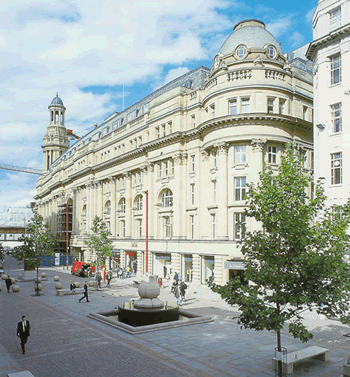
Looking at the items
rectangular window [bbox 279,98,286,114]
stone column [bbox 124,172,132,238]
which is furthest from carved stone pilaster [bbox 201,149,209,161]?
stone column [bbox 124,172,132,238]

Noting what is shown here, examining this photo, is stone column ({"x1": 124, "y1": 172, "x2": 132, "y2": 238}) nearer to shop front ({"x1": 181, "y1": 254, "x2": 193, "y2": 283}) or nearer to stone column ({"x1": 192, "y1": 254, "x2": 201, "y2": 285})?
shop front ({"x1": 181, "y1": 254, "x2": 193, "y2": 283})

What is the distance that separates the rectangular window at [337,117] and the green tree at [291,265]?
18508 mm

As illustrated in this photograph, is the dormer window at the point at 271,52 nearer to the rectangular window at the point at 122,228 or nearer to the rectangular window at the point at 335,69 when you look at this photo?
the rectangular window at the point at 335,69

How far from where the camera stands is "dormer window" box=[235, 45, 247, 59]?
1707 inches

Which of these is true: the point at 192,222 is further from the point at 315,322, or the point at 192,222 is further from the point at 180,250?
the point at 315,322

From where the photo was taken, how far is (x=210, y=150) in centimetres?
4606

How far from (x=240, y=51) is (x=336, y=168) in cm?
1804

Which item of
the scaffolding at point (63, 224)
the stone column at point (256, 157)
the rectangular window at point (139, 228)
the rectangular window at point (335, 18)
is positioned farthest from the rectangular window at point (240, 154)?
the scaffolding at point (63, 224)

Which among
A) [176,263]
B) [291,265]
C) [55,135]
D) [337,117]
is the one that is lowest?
[176,263]

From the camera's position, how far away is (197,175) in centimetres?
4794

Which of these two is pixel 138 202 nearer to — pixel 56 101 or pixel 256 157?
pixel 256 157

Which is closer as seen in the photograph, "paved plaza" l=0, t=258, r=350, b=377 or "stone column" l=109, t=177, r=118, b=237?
"paved plaza" l=0, t=258, r=350, b=377

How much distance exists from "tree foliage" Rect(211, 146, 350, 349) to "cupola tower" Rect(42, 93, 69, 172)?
436 feet

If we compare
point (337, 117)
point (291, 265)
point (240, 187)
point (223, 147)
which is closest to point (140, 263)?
point (240, 187)
